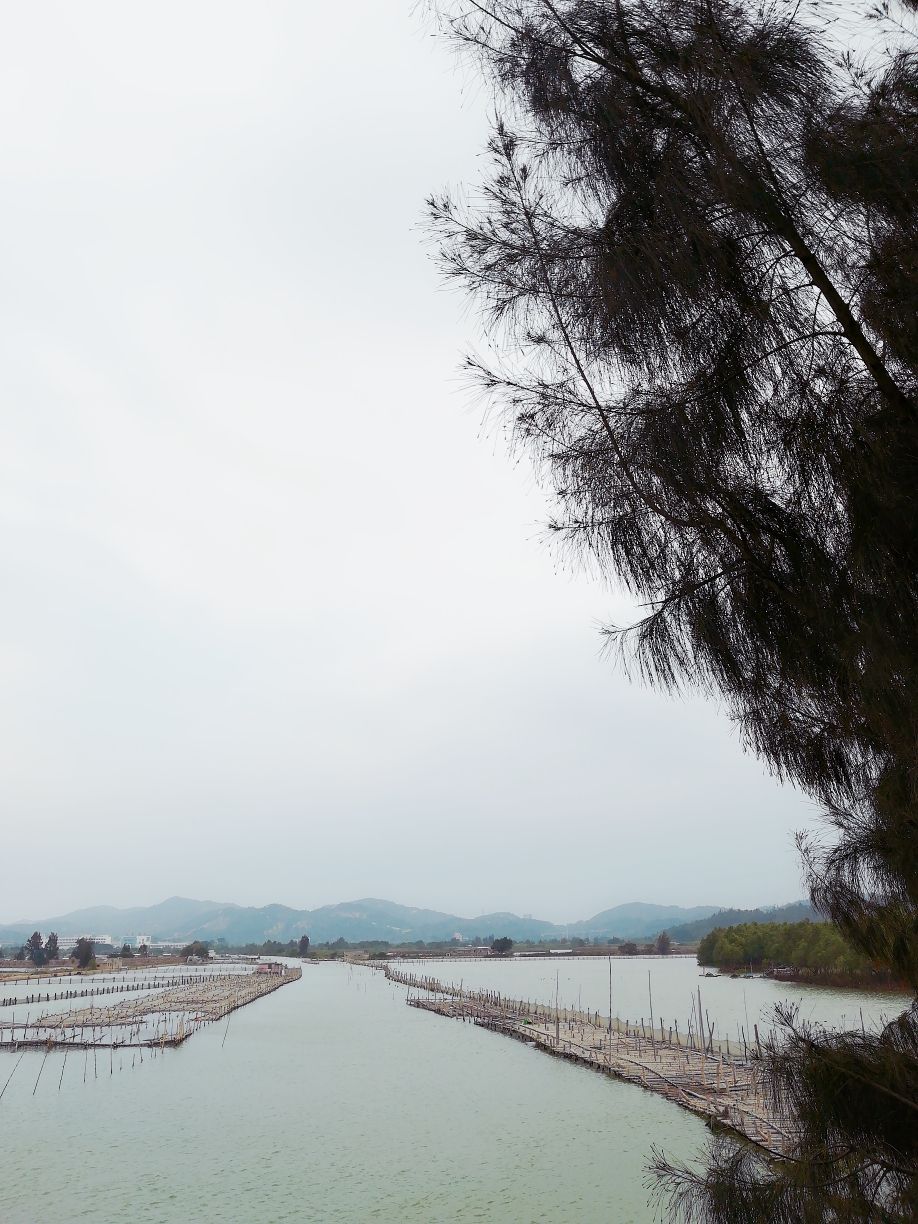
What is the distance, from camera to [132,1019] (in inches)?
1715

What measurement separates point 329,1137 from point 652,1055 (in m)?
13.6

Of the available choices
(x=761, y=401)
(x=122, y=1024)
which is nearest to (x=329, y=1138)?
(x=761, y=401)

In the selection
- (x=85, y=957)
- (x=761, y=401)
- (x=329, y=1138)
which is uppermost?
(x=761, y=401)

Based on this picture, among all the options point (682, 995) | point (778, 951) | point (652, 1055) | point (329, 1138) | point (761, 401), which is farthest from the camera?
point (778, 951)

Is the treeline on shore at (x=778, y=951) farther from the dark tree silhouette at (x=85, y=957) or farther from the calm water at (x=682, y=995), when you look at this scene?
the dark tree silhouette at (x=85, y=957)

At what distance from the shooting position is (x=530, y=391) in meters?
3.88

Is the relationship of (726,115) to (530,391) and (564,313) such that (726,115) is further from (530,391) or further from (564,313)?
(530,391)

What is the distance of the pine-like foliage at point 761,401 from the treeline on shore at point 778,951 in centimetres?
3934

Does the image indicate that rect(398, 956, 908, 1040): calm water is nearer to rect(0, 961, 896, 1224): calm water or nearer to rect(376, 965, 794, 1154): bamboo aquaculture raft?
rect(376, 965, 794, 1154): bamboo aquaculture raft

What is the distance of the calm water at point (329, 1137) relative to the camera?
52.7 ft

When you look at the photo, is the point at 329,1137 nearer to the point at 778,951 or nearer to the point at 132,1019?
the point at 132,1019

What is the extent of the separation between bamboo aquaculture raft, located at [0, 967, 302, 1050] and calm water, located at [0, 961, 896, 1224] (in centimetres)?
193

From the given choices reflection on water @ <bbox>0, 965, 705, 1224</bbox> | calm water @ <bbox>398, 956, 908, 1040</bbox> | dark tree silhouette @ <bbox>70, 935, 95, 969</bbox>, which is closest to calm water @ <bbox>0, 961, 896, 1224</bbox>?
reflection on water @ <bbox>0, 965, 705, 1224</bbox>

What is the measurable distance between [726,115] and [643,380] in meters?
0.94
